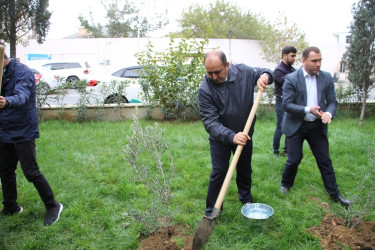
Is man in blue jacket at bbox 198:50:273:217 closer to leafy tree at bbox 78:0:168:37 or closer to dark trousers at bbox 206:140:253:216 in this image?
dark trousers at bbox 206:140:253:216

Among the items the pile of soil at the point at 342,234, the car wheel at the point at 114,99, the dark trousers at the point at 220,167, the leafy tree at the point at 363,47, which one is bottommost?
the pile of soil at the point at 342,234

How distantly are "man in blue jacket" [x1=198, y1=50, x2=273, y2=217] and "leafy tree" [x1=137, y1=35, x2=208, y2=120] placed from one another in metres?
4.70

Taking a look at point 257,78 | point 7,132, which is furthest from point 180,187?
point 7,132

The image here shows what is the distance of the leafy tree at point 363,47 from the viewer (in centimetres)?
756

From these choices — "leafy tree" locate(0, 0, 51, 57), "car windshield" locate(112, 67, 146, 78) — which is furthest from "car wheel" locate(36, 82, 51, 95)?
"leafy tree" locate(0, 0, 51, 57)

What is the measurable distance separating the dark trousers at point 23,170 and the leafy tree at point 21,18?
8.92 m

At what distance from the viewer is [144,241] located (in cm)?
305

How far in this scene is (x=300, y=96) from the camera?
380 centimetres

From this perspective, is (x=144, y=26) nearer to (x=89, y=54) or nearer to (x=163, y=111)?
(x=89, y=54)

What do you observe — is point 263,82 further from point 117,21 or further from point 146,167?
point 117,21

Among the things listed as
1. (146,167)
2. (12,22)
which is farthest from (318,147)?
(12,22)

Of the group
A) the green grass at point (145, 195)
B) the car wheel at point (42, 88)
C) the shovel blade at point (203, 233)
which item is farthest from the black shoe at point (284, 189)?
the car wheel at point (42, 88)

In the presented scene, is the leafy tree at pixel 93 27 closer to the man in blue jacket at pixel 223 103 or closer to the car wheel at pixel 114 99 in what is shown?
the car wheel at pixel 114 99

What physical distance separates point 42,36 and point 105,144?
8780mm
